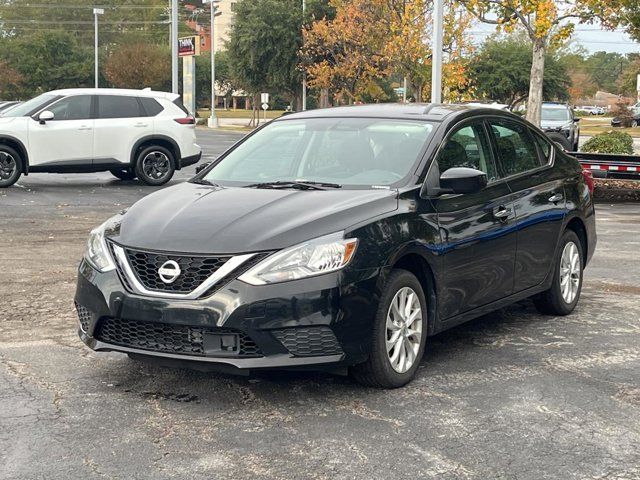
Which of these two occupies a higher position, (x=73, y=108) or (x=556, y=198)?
(x=73, y=108)

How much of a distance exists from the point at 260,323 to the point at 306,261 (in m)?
0.40

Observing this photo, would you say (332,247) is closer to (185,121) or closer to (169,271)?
(169,271)

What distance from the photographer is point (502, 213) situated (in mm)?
6492

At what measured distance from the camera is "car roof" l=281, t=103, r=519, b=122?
21.4 ft

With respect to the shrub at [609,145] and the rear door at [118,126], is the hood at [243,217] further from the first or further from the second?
the shrub at [609,145]

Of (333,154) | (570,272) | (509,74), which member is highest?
(509,74)

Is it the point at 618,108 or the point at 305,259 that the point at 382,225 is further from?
the point at 618,108

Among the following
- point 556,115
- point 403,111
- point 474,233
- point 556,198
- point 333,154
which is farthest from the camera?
point 556,115

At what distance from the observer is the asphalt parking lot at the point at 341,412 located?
4.34 m

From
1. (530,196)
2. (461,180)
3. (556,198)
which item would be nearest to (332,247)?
(461,180)

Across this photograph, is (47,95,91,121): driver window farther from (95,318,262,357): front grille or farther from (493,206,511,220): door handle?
(95,318,262,357): front grille

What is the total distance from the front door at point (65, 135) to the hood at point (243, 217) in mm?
12600

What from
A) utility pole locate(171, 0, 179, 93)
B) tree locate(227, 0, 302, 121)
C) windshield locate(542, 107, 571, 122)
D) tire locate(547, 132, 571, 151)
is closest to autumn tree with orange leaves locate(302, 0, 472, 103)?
tree locate(227, 0, 302, 121)

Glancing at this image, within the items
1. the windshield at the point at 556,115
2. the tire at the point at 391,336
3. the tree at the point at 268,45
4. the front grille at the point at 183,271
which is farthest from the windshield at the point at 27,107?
the tree at the point at 268,45
